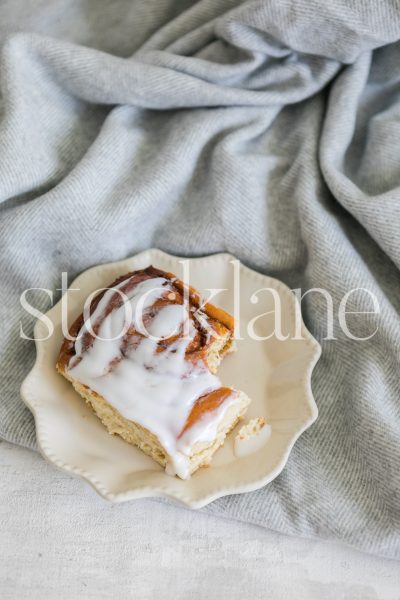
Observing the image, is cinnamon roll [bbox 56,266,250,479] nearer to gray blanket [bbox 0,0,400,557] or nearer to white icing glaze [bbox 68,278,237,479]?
white icing glaze [bbox 68,278,237,479]

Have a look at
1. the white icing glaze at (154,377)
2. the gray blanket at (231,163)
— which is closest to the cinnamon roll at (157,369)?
the white icing glaze at (154,377)

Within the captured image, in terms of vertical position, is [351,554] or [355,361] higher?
[355,361]

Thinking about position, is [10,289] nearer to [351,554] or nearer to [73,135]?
[73,135]

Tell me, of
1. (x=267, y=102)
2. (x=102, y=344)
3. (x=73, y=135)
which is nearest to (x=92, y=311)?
(x=102, y=344)

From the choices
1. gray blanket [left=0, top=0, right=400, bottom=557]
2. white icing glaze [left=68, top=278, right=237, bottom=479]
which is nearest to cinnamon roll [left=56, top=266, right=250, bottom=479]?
white icing glaze [left=68, top=278, right=237, bottom=479]

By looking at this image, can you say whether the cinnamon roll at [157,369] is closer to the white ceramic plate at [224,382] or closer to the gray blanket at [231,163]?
the white ceramic plate at [224,382]

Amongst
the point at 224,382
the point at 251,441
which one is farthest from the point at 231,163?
the point at 251,441
